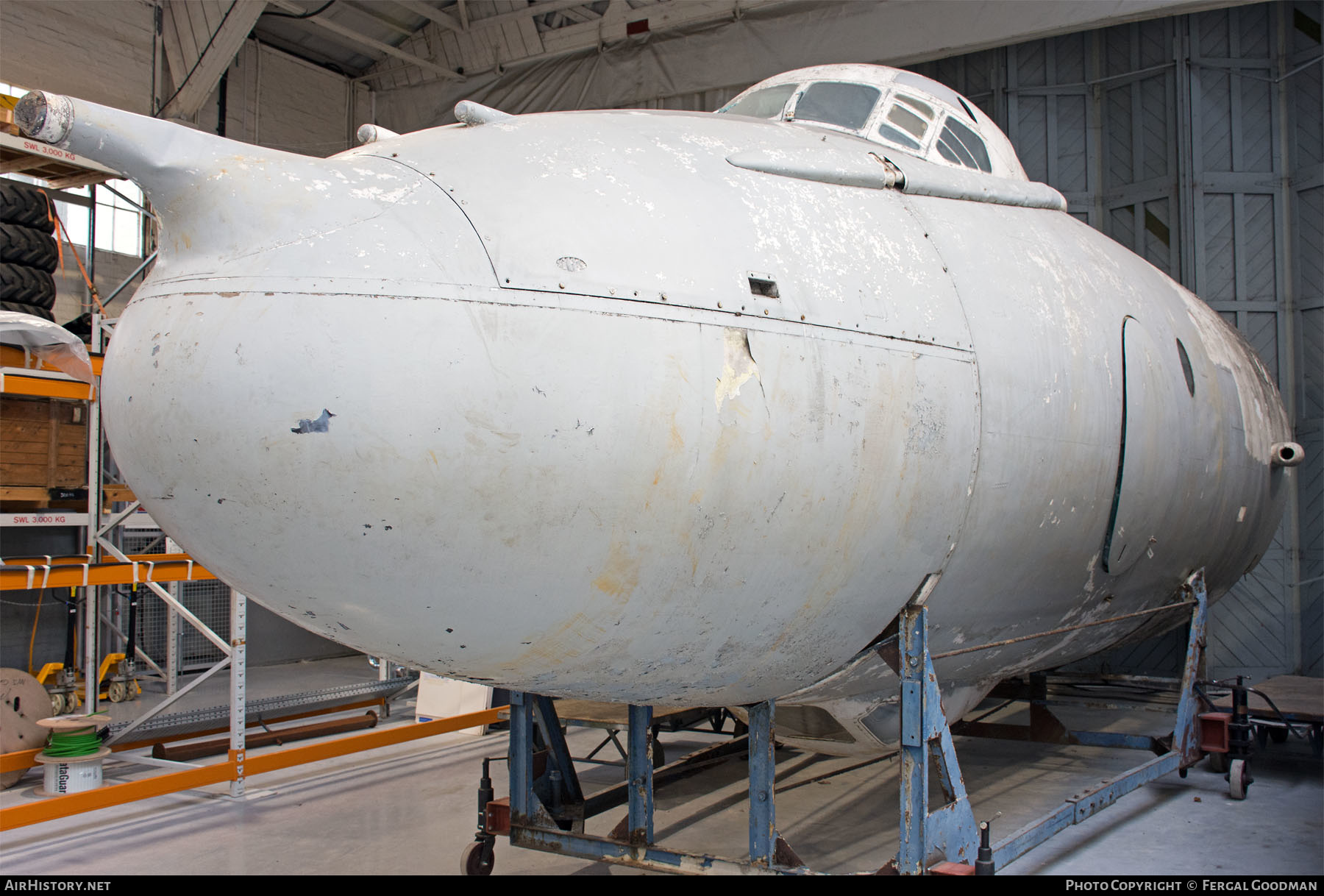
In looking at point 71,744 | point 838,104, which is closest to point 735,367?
point 838,104

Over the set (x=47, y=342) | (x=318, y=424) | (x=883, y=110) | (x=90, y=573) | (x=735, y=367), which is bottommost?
(x=90, y=573)

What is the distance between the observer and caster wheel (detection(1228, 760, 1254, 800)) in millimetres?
6629

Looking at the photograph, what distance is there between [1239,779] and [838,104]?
4852 mm

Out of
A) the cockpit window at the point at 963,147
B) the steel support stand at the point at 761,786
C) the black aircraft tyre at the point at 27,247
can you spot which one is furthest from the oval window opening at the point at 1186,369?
the black aircraft tyre at the point at 27,247

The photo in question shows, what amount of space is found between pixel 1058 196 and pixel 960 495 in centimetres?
225

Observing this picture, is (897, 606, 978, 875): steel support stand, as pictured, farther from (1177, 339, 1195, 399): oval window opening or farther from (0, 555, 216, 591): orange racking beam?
(0, 555, 216, 591): orange racking beam

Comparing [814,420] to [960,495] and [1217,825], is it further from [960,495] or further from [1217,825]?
[1217,825]

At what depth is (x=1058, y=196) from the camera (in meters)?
5.30

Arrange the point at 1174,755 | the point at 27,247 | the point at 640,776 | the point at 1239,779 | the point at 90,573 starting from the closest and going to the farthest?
1. the point at 640,776
2. the point at 1174,755
3. the point at 1239,779
4. the point at 90,573
5. the point at 27,247

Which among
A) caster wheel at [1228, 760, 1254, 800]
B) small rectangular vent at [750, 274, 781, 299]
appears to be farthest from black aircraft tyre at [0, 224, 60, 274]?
caster wheel at [1228, 760, 1254, 800]

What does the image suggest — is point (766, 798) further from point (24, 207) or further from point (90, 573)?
point (24, 207)

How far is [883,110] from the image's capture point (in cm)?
492

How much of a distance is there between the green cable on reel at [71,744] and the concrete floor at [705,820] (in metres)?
0.36

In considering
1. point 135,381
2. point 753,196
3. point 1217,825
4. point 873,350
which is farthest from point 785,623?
point 1217,825
